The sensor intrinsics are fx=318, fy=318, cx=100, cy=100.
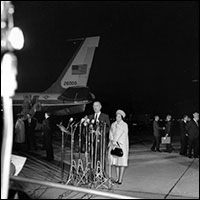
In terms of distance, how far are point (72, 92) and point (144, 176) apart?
1170 cm

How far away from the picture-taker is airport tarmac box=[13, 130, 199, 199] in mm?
5069

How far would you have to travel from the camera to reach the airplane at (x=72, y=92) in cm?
1883

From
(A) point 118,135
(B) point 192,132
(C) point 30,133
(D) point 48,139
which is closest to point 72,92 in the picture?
Answer: (C) point 30,133

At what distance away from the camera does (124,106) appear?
46625 mm

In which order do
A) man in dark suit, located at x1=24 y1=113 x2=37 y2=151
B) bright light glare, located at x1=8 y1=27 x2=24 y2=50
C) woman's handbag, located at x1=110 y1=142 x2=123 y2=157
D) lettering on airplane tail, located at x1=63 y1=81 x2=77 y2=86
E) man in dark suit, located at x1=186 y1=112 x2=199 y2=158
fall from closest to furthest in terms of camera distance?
bright light glare, located at x1=8 y1=27 x2=24 y2=50, woman's handbag, located at x1=110 y1=142 x2=123 y2=157, man in dark suit, located at x1=186 y1=112 x2=199 y2=158, man in dark suit, located at x1=24 y1=113 x2=37 y2=151, lettering on airplane tail, located at x1=63 y1=81 x2=77 y2=86

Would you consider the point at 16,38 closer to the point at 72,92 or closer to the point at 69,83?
the point at 72,92

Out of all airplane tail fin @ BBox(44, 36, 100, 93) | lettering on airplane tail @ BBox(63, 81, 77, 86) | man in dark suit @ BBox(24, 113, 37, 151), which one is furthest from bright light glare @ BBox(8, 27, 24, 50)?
lettering on airplane tail @ BBox(63, 81, 77, 86)

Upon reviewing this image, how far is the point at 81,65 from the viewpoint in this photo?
21.3 m

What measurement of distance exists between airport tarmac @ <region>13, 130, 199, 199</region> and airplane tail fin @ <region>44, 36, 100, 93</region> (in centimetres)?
1070

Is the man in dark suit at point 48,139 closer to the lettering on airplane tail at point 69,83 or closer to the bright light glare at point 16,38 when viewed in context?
the bright light glare at point 16,38

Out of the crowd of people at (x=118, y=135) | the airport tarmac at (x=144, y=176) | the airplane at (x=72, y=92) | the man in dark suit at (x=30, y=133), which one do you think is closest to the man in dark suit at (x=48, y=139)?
the crowd of people at (x=118, y=135)

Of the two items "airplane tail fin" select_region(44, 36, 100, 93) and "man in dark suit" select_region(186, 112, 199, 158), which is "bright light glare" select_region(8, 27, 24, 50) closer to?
"man in dark suit" select_region(186, 112, 199, 158)

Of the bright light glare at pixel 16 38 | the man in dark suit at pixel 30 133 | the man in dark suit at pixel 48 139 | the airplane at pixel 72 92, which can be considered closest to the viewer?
the bright light glare at pixel 16 38

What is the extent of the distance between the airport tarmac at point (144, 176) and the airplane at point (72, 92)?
792 centimetres
